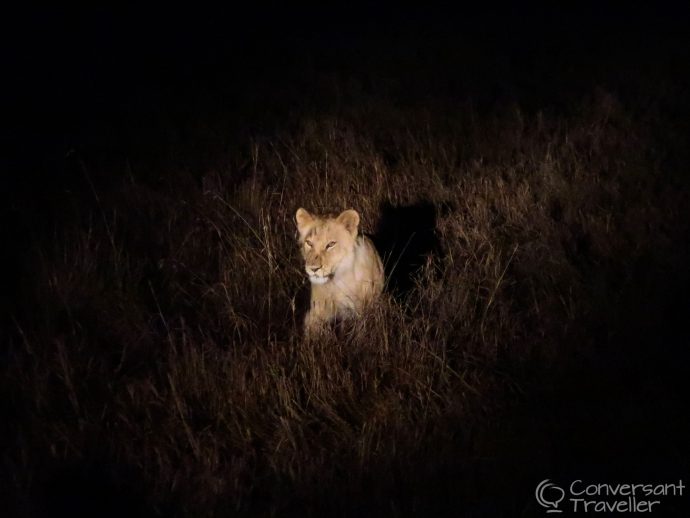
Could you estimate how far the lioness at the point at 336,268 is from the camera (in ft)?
18.0

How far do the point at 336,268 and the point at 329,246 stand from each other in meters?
0.14

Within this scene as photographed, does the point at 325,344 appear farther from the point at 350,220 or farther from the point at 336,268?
the point at 350,220

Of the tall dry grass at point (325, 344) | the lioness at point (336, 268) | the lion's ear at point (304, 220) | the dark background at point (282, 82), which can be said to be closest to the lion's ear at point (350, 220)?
the lioness at point (336, 268)

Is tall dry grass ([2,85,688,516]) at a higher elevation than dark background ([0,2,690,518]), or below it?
below

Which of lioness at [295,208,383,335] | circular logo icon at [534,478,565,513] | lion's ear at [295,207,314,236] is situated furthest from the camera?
lion's ear at [295,207,314,236]

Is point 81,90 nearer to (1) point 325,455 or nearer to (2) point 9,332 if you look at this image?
(2) point 9,332

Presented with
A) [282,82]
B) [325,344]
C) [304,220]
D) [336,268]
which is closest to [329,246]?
[336,268]

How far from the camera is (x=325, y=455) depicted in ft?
14.0

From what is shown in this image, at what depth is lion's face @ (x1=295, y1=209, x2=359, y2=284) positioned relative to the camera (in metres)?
5.49

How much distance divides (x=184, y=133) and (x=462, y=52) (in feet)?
18.5

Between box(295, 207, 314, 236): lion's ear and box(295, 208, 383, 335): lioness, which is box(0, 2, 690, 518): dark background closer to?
box(295, 208, 383, 335): lioness

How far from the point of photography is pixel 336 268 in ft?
18.2

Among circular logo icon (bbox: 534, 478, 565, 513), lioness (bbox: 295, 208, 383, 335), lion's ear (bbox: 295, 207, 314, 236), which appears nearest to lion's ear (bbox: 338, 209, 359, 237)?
lioness (bbox: 295, 208, 383, 335)

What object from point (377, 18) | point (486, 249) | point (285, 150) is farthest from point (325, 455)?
point (377, 18)
